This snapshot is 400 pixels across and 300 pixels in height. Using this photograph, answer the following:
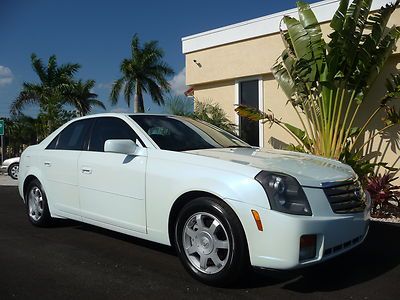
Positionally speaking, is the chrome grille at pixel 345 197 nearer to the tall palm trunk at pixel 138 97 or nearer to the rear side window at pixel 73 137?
the rear side window at pixel 73 137

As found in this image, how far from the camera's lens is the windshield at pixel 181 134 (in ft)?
16.4

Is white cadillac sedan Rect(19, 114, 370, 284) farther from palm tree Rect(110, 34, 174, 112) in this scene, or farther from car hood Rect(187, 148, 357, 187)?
palm tree Rect(110, 34, 174, 112)

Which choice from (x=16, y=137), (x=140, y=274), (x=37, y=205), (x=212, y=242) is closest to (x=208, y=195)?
(x=212, y=242)

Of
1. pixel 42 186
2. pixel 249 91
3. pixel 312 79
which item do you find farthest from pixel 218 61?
pixel 42 186

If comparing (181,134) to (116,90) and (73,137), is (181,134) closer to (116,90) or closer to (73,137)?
(73,137)

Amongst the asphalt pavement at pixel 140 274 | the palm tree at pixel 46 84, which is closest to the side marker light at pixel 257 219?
the asphalt pavement at pixel 140 274

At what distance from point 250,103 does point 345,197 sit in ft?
27.1

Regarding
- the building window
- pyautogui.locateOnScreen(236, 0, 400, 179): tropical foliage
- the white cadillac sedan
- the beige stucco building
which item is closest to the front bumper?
the white cadillac sedan

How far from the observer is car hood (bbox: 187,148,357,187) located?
3.99m

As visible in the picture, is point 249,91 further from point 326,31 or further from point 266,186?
point 266,186

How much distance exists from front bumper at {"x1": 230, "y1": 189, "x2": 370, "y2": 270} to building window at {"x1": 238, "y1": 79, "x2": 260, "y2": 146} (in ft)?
26.7

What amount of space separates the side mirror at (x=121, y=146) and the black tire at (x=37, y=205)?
1983mm

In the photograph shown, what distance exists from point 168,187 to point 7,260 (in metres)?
2.02

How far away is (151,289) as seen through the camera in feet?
13.2
